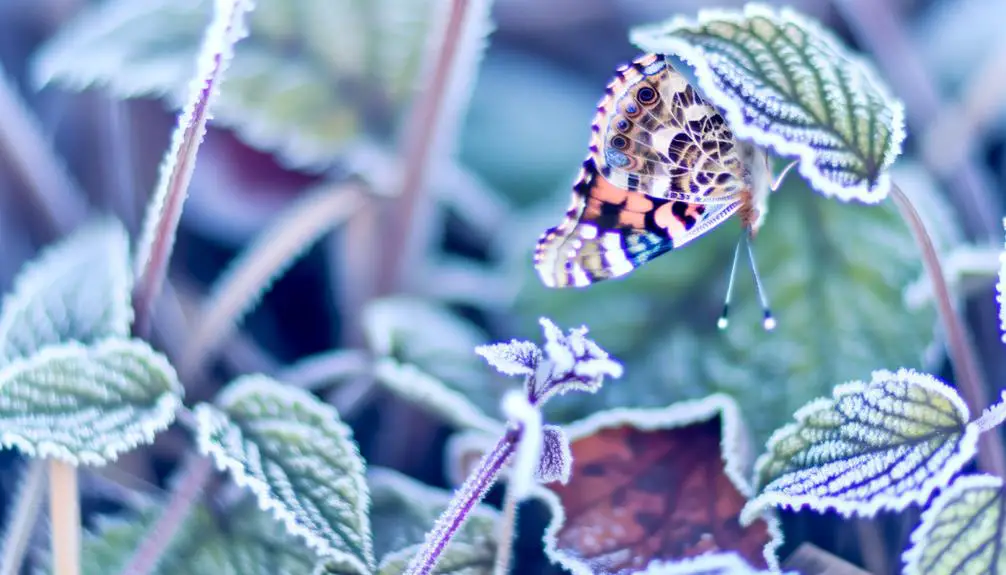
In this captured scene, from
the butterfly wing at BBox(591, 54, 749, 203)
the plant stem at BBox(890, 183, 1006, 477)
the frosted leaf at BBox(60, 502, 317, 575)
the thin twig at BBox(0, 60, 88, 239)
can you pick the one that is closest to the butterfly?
the butterfly wing at BBox(591, 54, 749, 203)

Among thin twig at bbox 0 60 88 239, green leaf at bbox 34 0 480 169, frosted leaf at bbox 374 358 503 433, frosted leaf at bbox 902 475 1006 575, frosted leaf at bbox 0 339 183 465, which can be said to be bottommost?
frosted leaf at bbox 902 475 1006 575

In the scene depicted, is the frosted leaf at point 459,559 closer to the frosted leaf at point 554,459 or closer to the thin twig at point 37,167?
the frosted leaf at point 554,459

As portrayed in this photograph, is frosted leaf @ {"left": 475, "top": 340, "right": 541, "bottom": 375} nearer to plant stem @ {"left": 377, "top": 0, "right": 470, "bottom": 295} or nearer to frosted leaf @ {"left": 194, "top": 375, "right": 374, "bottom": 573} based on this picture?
frosted leaf @ {"left": 194, "top": 375, "right": 374, "bottom": 573}

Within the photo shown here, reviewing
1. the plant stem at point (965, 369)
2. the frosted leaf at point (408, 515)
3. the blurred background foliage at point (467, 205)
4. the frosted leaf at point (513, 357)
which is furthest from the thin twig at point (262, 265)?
the plant stem at point (965, 369)

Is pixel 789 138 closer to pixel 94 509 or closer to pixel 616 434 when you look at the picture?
pixel 616 434

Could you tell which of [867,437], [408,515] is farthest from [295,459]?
[867,437]

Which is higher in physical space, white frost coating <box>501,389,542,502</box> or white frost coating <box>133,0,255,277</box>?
white frost coating <box>133,0,255,277</box>

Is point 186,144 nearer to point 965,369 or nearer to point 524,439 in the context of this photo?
point 524,439

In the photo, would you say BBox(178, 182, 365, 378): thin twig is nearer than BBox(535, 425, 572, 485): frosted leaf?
No
